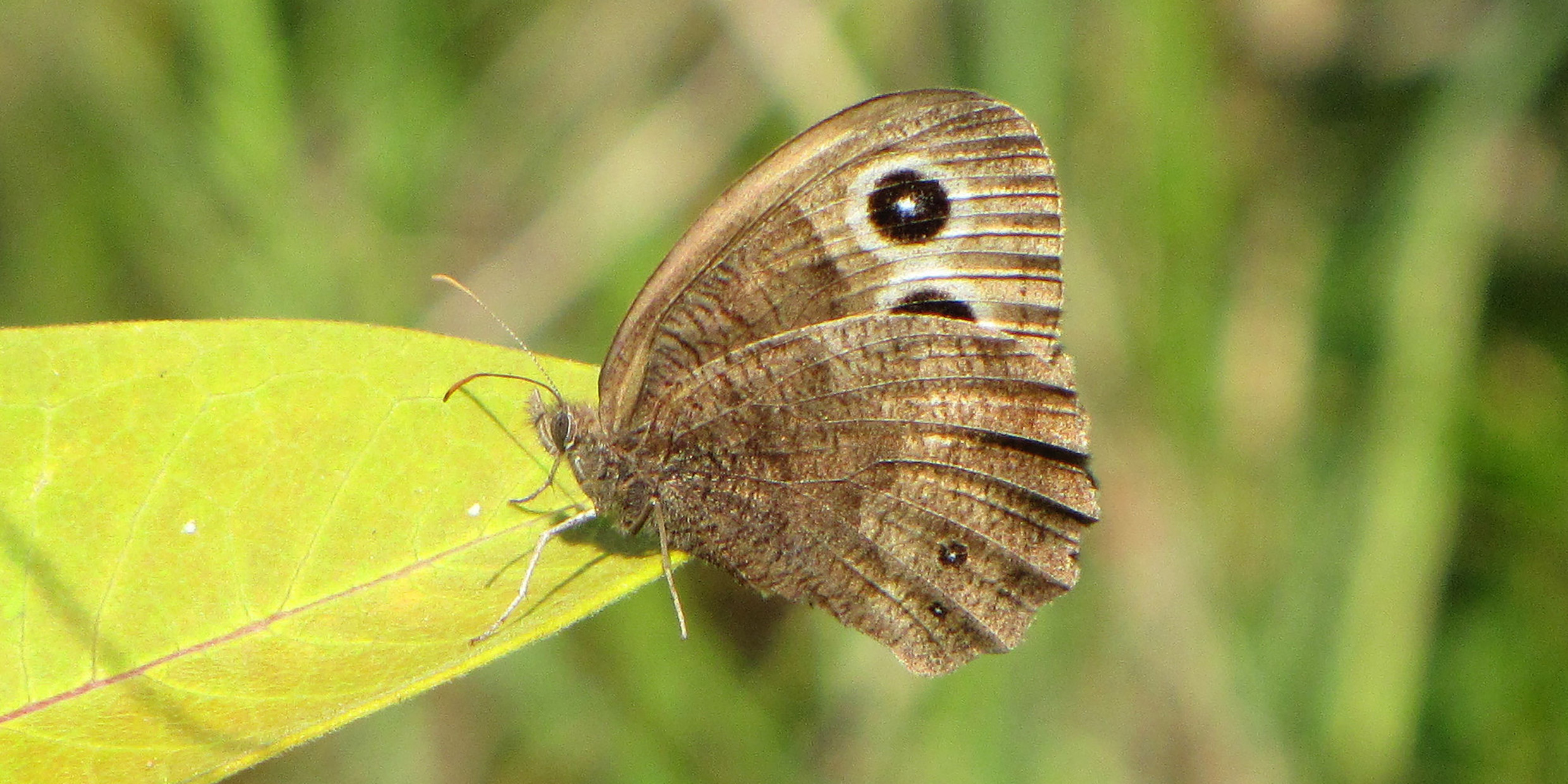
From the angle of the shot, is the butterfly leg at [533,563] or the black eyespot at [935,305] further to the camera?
the black eyespot at [935,305]

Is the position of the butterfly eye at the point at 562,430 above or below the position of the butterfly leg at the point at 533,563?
above

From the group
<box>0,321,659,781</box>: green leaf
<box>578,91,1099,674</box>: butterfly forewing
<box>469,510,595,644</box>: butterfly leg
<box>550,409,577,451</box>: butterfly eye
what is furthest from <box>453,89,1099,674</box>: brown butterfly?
<box>0,321,659,781</box>: green leaf

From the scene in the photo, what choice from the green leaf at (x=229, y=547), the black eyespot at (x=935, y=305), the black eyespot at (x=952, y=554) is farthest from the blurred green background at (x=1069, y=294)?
the green leaf at (x=229, y=547)

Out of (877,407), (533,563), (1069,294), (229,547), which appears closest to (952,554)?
(877,407)

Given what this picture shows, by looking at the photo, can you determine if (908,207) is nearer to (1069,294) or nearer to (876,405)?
(876,405)

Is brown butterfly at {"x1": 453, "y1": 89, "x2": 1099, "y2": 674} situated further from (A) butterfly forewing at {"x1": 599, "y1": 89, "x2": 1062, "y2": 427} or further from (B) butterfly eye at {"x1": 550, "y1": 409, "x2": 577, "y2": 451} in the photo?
(B) butterfly eye at {"x1": 550, "y1": 409, "x2": 577, "y2": 451}

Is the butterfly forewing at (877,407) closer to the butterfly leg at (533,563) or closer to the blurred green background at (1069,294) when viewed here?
the butterfly leg at (533,563)

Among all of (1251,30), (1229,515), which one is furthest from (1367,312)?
(1251,30)

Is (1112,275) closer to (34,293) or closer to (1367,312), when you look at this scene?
(1367,312)
